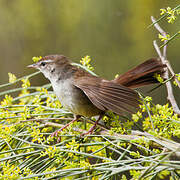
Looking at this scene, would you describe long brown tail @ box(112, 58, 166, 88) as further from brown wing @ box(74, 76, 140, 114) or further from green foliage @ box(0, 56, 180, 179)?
green foliage @ box(0, 56, 180, 179)

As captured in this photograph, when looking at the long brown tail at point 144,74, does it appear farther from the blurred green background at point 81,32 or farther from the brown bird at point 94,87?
the blurred green background at point 81,32

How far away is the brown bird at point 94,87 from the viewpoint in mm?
1271

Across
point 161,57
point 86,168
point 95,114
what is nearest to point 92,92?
point 95,114

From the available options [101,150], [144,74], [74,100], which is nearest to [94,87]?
[74,100]

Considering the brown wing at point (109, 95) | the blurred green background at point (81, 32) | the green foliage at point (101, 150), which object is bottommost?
the green foliage at point (101, 150)

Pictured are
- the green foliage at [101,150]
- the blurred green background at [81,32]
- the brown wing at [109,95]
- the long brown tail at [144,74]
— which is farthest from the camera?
the blurred green background at [81,32]

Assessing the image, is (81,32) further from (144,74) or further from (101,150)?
(101,150)

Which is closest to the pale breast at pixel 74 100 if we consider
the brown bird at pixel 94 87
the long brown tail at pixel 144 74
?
the brown bird at pixel 94 87

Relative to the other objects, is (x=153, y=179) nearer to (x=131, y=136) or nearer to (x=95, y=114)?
(x=131, y=136)

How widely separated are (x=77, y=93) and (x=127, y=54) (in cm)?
182

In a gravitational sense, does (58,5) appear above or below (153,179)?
Result: above

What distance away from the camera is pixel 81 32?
11.5 feet

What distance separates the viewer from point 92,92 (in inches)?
56.2

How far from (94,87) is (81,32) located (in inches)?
84.7
